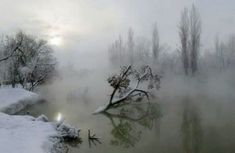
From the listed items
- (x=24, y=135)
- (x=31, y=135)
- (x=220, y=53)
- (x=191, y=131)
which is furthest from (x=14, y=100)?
(x=220, y=53)

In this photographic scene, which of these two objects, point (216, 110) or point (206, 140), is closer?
point (206, 140)

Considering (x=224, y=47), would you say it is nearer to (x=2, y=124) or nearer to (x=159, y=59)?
(x=159, y=59)

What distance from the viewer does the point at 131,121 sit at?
23719 millimetres

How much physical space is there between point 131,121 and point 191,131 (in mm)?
5758

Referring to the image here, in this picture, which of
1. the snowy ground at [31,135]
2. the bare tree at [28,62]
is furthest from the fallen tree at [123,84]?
the bare tree at [28,62]

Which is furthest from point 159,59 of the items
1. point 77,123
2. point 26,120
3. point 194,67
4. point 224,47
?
point 26,120

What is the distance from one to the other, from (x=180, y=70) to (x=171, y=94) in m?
14.3

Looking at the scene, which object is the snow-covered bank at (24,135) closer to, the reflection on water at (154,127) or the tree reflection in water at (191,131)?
the reflection on water at (154,127)

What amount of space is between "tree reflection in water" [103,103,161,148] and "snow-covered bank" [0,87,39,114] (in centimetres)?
815

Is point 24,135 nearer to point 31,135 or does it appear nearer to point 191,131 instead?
point 31,135

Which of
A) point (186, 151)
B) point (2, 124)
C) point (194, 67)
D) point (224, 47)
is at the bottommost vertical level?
point (186, 151)

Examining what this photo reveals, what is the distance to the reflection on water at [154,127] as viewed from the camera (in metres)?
15.8

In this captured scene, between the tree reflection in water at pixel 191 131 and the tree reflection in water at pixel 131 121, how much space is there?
2259mm

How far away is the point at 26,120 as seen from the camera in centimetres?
1898
